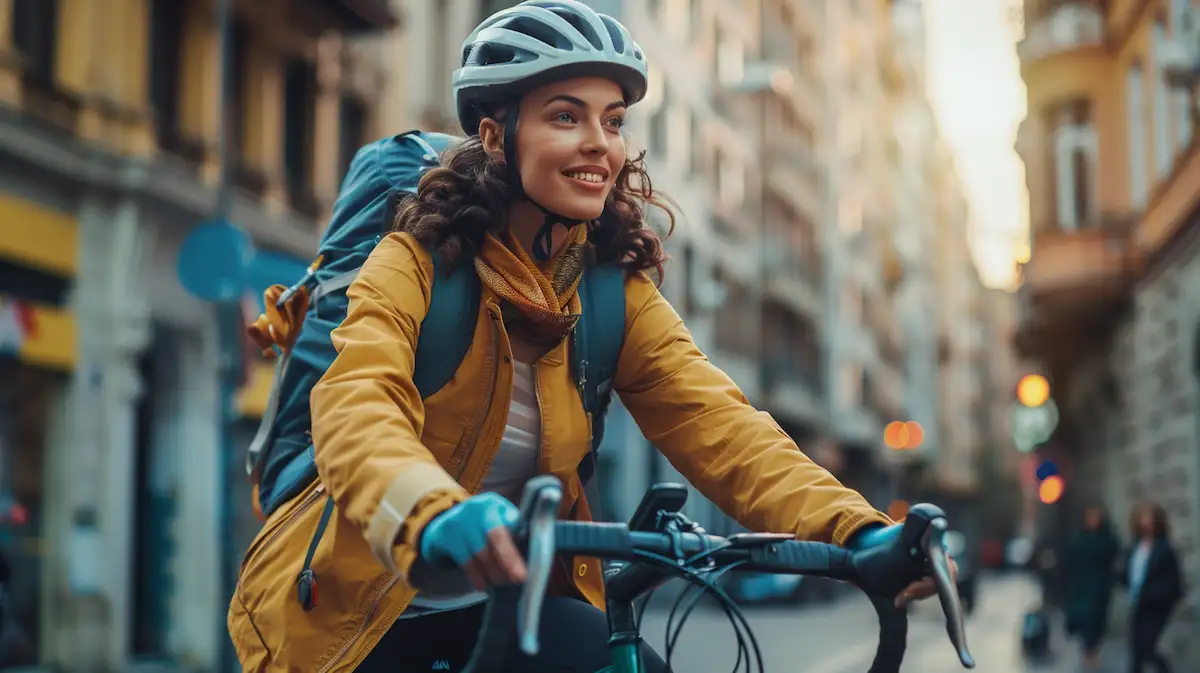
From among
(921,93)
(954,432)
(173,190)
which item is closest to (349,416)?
(173,190)

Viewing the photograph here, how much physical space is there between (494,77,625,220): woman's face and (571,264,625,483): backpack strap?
227 mm

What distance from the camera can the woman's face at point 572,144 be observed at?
2691 mm

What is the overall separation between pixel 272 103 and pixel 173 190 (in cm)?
370

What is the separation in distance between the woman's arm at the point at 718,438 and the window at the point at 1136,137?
21019 mm

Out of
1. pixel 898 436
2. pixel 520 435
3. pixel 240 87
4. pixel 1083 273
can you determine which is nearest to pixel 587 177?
pixel 520 435

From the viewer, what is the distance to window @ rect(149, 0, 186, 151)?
→ 19.3 m

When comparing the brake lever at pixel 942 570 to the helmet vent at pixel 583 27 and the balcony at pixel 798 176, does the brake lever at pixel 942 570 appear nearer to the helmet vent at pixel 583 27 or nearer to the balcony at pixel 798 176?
the helmet vent at pixel 583 27

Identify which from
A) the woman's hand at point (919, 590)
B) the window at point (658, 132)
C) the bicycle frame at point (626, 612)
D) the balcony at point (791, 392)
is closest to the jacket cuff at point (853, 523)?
the woman's hand at point (919, 590)

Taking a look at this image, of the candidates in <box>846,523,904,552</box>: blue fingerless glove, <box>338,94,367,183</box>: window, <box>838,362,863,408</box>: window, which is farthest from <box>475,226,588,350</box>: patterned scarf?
<box>838,362,863,408</box>: window

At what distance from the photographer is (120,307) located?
17.9m

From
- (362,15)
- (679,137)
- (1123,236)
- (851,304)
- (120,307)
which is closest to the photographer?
(120,307)

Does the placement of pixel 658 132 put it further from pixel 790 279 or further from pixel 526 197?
pixel 526 197

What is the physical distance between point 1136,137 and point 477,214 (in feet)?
73.7

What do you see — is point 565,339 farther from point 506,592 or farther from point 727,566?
point 506,592
